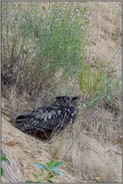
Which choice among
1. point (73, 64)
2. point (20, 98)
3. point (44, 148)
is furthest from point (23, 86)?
point (44, 148)

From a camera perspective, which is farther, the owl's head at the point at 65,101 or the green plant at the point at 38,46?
the green plant at the point at 38,46

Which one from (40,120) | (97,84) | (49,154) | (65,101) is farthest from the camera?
(97,84)

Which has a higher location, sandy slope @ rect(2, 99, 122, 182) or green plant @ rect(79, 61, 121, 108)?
green plant @ rect(79, 61, 121, 108)

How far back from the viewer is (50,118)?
645cm

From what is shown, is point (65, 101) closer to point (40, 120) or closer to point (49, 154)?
point (40, 120)

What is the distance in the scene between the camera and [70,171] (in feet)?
20.2

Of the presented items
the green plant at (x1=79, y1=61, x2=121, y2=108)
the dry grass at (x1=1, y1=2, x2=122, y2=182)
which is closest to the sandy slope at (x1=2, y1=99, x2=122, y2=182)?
the dry grass at (x1=1, y1=2, x2=122, y2=182)

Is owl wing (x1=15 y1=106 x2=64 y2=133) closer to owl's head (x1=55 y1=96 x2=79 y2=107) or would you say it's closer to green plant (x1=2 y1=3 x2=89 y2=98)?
owl's head (x1=55 y1=96 x2=79 y2=107)

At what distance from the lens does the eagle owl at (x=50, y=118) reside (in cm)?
640

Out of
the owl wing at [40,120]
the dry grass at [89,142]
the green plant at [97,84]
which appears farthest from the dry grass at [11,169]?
the green plant at [97,84]

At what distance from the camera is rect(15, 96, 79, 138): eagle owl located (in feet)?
21.0

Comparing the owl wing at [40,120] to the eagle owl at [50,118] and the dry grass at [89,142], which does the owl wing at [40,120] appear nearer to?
the eagle owl at [50,118]

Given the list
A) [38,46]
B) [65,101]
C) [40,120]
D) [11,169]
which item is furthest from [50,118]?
[11,169]

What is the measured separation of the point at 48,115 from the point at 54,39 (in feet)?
2.92
